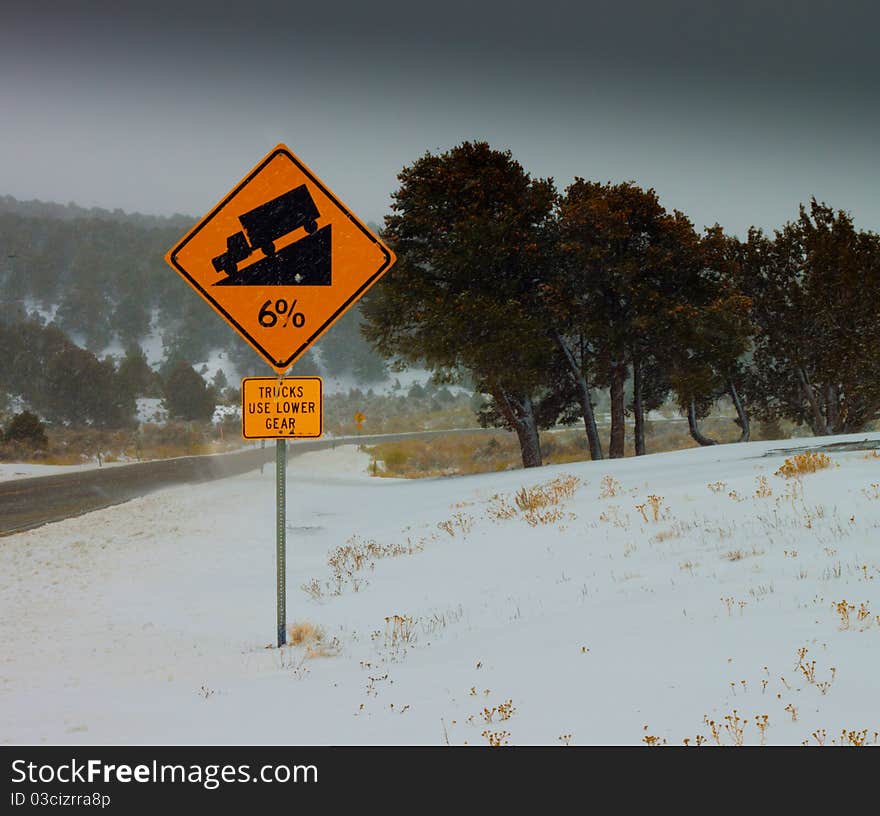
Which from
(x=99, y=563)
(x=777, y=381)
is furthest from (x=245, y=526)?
(x=777, y=381)

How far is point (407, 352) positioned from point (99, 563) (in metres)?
13.2

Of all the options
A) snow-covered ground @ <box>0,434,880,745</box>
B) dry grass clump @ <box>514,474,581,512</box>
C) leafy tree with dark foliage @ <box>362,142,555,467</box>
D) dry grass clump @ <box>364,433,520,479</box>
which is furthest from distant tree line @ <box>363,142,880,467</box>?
snow-covered ground @ <box>0,434,880,745</box>

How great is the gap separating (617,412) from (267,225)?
2085 cm

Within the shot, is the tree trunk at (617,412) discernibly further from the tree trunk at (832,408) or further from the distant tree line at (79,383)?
the distant tree line at (79,383)

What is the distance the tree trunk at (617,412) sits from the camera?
2521 centimetres

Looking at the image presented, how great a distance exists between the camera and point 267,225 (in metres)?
6.51

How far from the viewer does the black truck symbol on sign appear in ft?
21.4

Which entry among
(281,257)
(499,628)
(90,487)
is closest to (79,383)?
(90,487)

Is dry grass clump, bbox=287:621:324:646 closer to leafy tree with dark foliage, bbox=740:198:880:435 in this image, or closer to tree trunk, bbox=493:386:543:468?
tree trunk, bbox=493:386:543:468

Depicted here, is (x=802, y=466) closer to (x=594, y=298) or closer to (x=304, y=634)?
(x=304, y=634)

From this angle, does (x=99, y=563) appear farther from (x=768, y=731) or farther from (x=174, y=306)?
(x=174, y=306)

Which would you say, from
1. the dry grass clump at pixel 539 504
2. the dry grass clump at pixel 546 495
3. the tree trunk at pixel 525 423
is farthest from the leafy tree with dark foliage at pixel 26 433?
the dry grass clump at pixel 546 495

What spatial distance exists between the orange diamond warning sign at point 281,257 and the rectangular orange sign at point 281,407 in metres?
0.30

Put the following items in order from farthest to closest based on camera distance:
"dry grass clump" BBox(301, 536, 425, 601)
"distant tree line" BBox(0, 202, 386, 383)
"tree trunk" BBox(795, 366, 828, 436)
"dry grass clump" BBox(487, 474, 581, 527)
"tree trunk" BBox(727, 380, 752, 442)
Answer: "distant tree line" BBox(0, 202, 386, 383), "tree trunk" BBox(727, 380, 752, 442), "tree trunk" BBox(795, 366, 828, 436), "dry grass clump" BBox(487, 474, 581, 527), "dry grass clump" BBox(301, 536, 425, 601)
